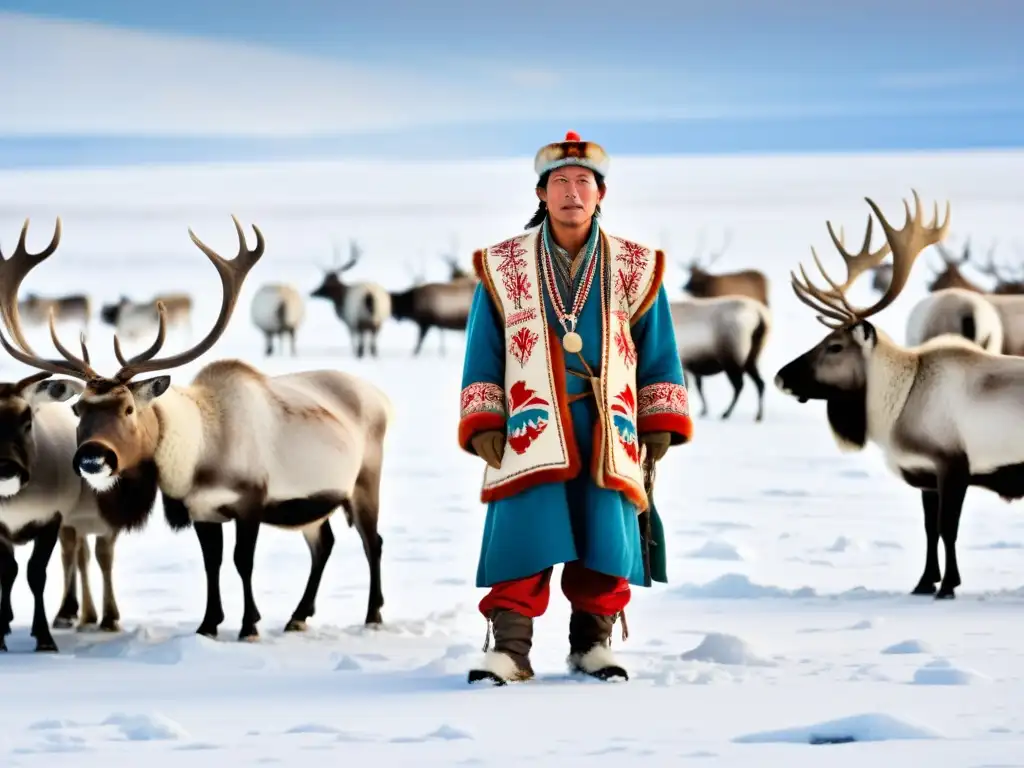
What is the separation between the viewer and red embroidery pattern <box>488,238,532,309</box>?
199 inches

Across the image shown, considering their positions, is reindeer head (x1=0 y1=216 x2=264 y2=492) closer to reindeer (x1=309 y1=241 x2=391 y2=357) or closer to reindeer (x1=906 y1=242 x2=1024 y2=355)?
reindeer (x1=906 y1=242 x2=1024 y2=355)

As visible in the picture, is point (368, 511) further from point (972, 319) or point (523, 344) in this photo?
point (972, 319)

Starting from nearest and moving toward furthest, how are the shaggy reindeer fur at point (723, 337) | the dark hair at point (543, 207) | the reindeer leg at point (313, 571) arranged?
the dark hair at point (543, 207)
the reindeer leg at point (313, 571)
the shaggy reindeer fur at point (723, 337)

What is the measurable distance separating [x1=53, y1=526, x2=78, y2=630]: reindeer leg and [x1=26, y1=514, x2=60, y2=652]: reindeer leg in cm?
60

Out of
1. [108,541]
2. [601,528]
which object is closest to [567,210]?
[601,528]

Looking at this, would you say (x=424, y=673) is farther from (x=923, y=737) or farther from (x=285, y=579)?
(x=285, y=579)

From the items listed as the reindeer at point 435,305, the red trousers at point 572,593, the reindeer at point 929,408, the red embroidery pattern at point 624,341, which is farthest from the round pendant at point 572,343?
the reindeer at point 435,305

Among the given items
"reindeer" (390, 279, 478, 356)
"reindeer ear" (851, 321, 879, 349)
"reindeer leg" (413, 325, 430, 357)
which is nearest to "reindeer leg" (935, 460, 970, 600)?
"reindeer ear" (851, 321, 879, 349)

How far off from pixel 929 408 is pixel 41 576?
3462 mm

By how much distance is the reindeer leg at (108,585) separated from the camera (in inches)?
257

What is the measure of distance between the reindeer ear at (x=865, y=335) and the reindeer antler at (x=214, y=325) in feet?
8.39

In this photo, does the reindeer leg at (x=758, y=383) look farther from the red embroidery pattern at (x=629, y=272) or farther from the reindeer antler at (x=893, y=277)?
the red embroidery pattern at (x=629, y=272)

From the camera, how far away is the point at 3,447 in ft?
19.8

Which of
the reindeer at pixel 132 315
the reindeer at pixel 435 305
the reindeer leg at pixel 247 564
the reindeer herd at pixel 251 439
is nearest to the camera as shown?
the reindeer herd at pixel 251 439
